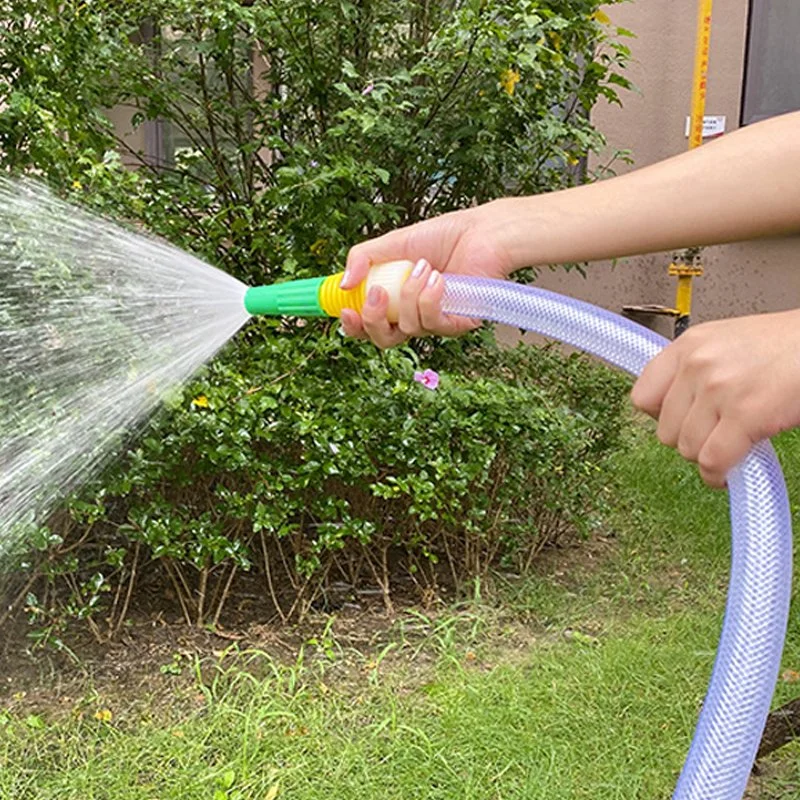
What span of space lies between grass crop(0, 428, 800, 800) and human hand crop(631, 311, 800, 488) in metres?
1.65

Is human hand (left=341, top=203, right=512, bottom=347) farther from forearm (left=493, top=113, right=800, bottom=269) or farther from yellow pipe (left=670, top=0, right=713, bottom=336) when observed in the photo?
yellow pipe (left=670, top=0, right=713, bottom=336)

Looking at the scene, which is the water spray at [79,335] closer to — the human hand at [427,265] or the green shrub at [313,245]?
the green shrub at [313,245]

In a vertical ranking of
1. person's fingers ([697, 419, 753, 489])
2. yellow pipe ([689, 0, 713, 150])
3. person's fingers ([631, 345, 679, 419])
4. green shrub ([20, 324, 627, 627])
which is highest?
yellow pipe ([689, 0, 713, 150])

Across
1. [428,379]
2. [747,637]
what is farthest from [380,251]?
[428,379]

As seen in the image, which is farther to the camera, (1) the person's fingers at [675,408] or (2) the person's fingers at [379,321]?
(2) the person's fingers at [379,321]

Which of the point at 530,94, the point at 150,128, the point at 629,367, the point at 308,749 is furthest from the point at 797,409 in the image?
the point at 150,128

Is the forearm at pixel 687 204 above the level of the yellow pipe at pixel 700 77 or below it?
below

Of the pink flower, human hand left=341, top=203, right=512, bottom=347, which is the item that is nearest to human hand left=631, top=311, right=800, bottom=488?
human hand left=341, top=203, right=512, bottom=347

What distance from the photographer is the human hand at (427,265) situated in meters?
1.45

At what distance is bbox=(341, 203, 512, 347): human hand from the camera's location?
4.75 ft

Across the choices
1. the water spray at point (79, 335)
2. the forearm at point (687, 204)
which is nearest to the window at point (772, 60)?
the water spray at point (79, 335)

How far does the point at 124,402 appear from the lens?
2.91 m

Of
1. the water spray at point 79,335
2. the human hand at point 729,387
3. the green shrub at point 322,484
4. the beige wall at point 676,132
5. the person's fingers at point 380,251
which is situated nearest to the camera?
the human hand at point 729,387

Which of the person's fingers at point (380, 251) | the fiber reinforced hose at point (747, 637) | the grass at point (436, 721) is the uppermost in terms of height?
the person's fingers at point (380, 251)
